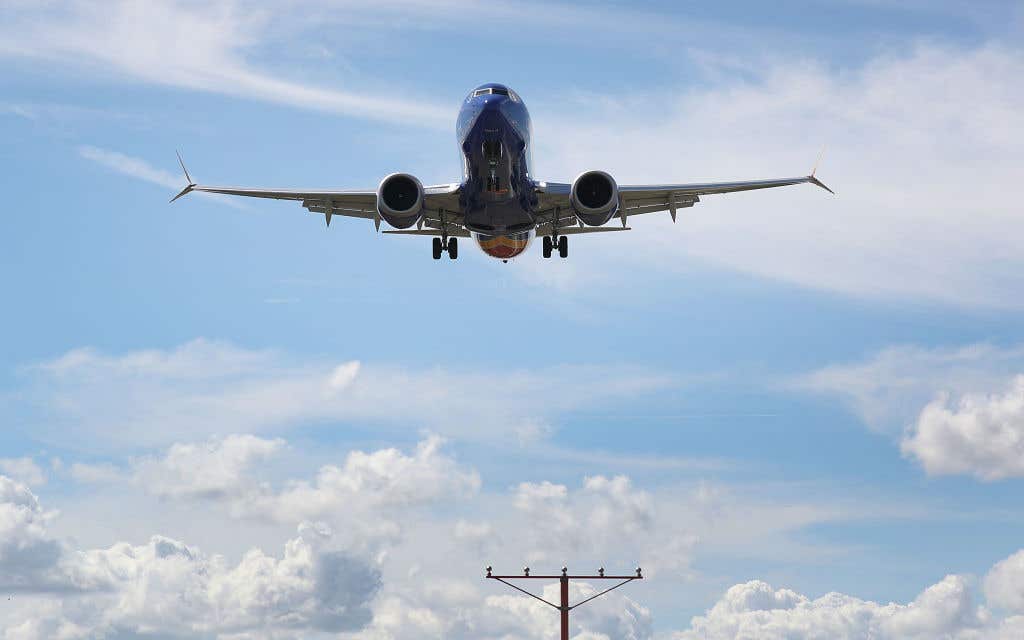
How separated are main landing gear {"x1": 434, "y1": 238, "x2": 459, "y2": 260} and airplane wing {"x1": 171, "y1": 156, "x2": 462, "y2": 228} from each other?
3135mm

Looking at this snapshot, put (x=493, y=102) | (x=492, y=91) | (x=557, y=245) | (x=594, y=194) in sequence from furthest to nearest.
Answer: (x=557, y=245) < (x=594, y=194) < (x=492, y=91) < (x=493, y=102)

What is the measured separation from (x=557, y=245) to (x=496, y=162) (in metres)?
10.4

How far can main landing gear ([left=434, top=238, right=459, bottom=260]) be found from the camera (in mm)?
64562

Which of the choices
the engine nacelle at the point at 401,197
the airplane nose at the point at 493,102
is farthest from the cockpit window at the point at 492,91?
the engine nacelle at the point at 401,197

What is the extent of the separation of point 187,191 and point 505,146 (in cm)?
1321

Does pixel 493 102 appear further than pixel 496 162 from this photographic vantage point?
No

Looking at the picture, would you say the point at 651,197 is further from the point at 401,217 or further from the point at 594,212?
the point at 401,217

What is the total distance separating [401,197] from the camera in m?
56.2

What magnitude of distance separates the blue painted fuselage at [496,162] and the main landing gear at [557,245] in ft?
18.0

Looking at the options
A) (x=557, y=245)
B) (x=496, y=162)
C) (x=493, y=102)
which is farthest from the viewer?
(x=557, y=245)

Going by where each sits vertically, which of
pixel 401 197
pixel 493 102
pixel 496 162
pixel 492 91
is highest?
pixel 492 91

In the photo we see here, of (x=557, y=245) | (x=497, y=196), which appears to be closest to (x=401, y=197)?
(x=497, y=196)

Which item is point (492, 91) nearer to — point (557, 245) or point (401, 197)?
point (401, 197)

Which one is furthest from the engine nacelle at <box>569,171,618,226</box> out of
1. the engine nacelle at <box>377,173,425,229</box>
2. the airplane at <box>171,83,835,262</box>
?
the engine nacelle at <box>377,173,425,229</box>
